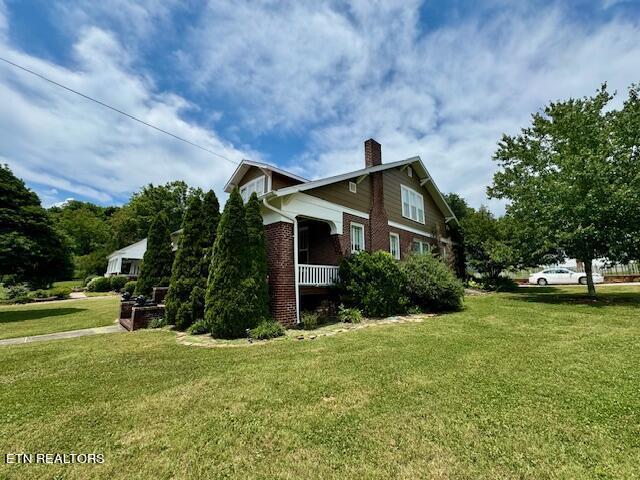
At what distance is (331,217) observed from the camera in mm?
11672

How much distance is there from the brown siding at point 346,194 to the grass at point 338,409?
6323mm

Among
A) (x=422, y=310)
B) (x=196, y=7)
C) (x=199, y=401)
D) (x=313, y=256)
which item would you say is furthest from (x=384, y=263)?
(x=196, y=7)

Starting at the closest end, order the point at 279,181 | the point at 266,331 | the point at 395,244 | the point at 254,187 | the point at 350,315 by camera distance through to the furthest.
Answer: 1. the point at 266,331
2. the point at 350,315
3. the point at 279,181
4. the point at 254,187
5. the point at 395,244

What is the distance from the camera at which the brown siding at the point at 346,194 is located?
1145cm

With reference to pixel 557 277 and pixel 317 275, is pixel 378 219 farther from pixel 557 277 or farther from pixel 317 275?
pixel 557 277

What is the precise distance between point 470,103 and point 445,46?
3308mm

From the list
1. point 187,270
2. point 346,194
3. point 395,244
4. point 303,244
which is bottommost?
point 187,270

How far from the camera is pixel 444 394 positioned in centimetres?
393

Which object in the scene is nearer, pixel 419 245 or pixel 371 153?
pixel 371 153

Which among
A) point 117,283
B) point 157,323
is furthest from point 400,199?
point 117,283

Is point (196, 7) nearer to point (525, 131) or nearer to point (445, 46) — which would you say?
point (445, 46)

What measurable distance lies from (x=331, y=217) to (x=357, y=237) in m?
1.93

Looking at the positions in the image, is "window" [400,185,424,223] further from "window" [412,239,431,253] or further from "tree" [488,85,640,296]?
"tree" [488,85,640,296]

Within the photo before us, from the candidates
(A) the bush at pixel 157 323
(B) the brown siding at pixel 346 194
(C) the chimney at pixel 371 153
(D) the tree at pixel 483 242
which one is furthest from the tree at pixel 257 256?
(D) the tree at pixel 483 242
